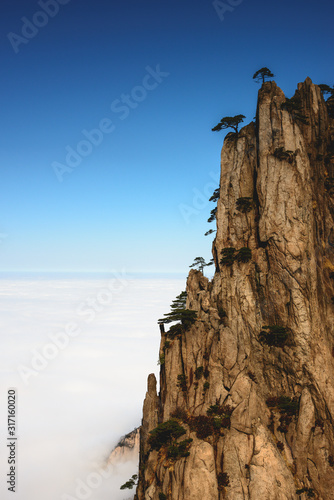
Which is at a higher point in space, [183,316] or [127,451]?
[183,316]

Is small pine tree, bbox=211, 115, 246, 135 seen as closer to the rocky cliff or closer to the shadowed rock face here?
the shadowed rock face

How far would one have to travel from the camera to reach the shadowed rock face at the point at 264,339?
33.4 metres

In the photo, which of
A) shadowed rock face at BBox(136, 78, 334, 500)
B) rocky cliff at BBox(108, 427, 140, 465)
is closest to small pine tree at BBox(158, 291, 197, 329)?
shadowed rock face at BBox(136, 78, 334, 500)

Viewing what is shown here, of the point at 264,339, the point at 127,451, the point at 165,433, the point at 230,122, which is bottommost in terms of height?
the point at 127,451

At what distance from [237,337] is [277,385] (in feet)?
26.8

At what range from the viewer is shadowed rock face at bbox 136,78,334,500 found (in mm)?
33438

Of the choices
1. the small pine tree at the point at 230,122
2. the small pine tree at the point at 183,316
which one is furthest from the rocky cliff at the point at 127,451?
the small pine tree at the point at 230,122

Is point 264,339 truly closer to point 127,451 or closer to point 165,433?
point 165,433

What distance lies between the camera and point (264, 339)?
42.2 m

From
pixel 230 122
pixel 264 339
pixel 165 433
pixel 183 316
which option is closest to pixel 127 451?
pixel 165 433

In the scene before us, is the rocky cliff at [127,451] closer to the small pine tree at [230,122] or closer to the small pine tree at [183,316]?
the small pine tree at [183,316]

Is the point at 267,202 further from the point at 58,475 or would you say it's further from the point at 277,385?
the point at 58,475

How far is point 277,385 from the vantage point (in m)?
40.4

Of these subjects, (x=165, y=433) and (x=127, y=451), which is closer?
(x=165, y=433)
